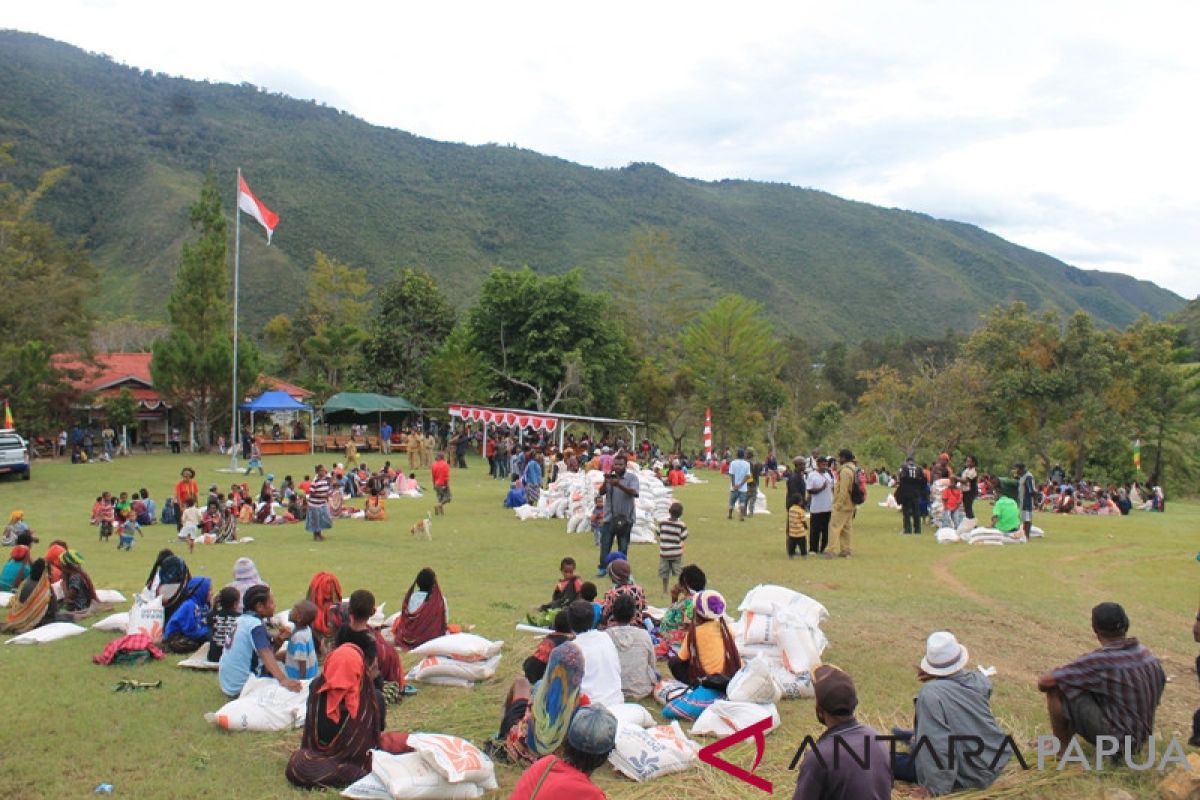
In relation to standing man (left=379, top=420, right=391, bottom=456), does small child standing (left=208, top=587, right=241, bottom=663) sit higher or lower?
lower

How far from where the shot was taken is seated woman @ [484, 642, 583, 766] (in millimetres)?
5543

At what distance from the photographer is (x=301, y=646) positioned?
7.46m

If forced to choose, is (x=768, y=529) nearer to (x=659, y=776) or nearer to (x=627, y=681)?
(x=627, y=681)

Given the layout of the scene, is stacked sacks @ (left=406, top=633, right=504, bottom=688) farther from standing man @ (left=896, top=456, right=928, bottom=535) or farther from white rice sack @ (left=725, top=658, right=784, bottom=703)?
standing man @ (left=896, top=456, right=928, bottom=535)

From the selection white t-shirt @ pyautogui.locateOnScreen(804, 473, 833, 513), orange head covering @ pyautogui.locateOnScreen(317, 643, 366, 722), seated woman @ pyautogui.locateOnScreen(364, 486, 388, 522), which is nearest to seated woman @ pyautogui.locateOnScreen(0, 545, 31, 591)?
orange head covering @ pyautogui.locateOnScreen(317, 643, 366, 722)

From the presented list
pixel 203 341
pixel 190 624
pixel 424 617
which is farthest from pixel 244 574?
pixel 203 341

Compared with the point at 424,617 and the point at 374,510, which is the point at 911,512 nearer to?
the point at 374,510

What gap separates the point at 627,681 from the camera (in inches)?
291

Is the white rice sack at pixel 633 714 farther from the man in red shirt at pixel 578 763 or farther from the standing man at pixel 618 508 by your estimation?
the standing man at pixel 618 508

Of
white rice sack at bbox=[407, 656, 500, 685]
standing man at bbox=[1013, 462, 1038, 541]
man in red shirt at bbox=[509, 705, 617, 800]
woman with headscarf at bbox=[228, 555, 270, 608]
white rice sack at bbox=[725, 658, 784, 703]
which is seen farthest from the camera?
standing man at bbox=[1013, 462, 1038, 541]

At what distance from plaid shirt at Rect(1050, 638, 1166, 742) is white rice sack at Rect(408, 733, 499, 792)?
3.67 m

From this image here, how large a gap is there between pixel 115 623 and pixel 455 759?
223 inches

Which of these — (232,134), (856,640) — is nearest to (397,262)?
(232,134)

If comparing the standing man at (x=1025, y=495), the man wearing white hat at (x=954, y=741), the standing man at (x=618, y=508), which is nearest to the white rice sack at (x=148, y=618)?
the standing man at (x=618, y=508)
